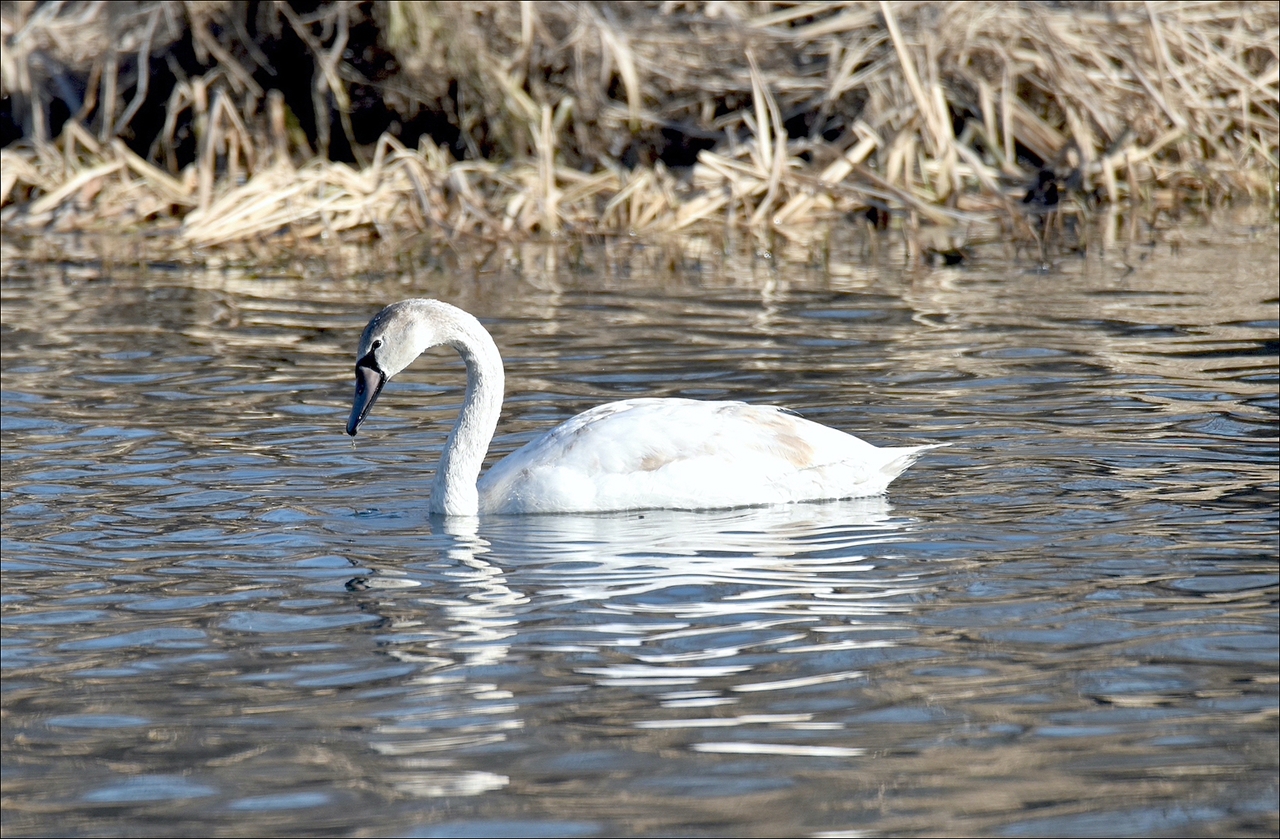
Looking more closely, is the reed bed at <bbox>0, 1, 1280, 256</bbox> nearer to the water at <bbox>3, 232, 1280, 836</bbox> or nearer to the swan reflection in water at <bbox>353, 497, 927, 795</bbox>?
the water at <bbox>3, 232, 1280, 836</bbox>

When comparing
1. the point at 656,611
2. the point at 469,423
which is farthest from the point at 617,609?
the point at 469,423

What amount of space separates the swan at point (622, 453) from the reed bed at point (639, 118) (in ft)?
25.5

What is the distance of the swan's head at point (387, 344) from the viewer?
7211 millimetres

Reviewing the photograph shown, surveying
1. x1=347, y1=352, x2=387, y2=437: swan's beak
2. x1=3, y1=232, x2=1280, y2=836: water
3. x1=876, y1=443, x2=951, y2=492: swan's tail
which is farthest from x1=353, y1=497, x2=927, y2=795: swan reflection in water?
x1=347, y1=352, x2=387, y2=437: swan's beak

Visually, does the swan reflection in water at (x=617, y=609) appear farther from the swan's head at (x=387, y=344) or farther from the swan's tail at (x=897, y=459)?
the swan's head at (x=387, y=344)

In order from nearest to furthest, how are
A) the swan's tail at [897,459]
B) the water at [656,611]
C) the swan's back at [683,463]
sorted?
the water at [656,611]
the swan's back at [683,463]
the swan's tail at [897,459]

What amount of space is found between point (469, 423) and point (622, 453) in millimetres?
673

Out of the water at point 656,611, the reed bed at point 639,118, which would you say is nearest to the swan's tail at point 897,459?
the water at point 656,611

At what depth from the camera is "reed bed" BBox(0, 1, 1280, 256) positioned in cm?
1531

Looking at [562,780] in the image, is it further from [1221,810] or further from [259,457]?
[259,457]

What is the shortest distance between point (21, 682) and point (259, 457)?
299 centimetres

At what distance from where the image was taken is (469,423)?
7.30 metres

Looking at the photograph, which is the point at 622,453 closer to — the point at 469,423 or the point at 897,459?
the point at 469,423

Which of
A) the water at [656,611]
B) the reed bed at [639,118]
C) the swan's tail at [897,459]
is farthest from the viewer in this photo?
the reed bed at [639,118]
